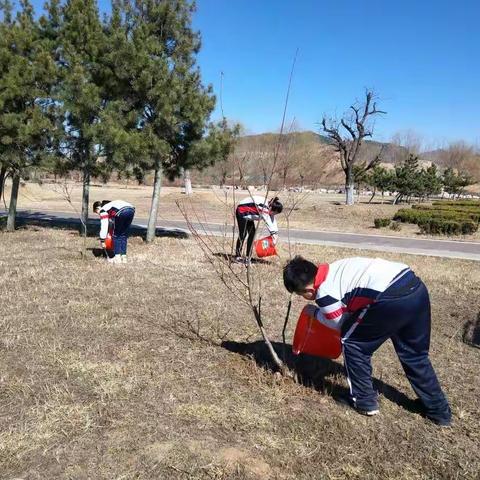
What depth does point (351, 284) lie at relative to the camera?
3221 mm

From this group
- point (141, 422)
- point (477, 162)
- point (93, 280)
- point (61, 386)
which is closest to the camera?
point (141, 422)

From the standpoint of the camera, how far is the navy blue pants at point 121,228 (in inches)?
332

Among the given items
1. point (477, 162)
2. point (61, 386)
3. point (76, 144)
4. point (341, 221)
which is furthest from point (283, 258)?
point (477, 162)

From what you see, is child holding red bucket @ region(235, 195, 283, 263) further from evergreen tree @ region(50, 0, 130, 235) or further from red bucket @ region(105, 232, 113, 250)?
evergreen tree @ region(50, 0, 130, 235)

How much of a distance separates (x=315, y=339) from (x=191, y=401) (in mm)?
980

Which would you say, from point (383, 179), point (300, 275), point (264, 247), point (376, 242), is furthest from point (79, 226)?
point (383, 179)

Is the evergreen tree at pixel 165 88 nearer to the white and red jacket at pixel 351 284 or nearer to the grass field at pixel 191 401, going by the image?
the grass field at pixel 191 401

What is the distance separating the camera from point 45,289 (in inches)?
265

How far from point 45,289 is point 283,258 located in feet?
16.0

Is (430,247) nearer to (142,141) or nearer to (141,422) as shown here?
(142,141)

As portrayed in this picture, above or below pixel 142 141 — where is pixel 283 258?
below

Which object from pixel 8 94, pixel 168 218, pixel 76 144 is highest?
pixel 8 94

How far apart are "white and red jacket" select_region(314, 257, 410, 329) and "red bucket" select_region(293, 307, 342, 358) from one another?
34 cm

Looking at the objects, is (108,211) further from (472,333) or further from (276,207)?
(472,333)
